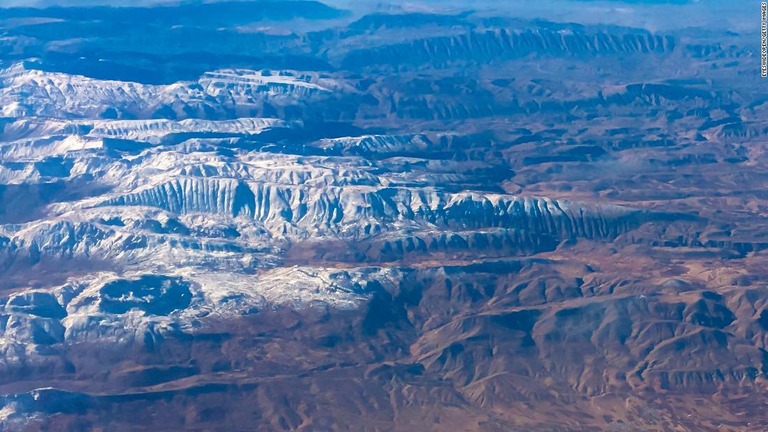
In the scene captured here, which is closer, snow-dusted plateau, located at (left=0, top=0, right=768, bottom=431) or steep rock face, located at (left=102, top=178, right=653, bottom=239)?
snow-dusted plateau, located at (left=0, top=0, right=768, bottom=431)

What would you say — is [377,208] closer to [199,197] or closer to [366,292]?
[199,197]

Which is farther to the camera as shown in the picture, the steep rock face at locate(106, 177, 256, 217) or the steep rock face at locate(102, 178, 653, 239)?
the steep rock face at locate(106, 177, 256, 217)

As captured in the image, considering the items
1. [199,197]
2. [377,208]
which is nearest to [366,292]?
[377,208]

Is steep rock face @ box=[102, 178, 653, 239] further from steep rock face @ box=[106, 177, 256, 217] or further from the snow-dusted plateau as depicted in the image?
the snow-dusted plateau

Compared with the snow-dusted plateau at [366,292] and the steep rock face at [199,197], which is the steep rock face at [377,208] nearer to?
the steep rock face at [199,197]

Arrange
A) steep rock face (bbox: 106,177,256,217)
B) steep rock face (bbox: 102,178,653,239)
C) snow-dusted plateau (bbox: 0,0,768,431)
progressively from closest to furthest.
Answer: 1. snow-dusted plateau (bbox: 0,0,768,431)
2. steep rock face (bbox: 102,178,653,239)
3. steep rock face (bbox: 106,177,256,217)

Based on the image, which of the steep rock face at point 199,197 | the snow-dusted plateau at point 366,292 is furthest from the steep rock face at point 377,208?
the snow-dusted plateau at point 366,292

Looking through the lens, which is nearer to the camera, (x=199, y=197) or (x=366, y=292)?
(x=366, y=292)

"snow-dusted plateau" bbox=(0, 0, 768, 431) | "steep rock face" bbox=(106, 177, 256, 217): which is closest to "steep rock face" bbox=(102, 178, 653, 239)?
"steep rock face" bbox=(106, 177, 256, 217)

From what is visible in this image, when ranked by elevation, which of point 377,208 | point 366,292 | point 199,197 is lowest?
point 377,208

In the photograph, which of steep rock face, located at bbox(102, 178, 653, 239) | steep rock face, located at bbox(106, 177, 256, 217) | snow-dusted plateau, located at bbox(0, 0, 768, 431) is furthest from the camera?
steep rock face, located at bbox(106, 177, 256, 217)

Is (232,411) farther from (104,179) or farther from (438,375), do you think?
(104,179)

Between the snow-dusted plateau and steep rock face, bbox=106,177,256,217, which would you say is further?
steep rock face, bbox=106,177,256,217
